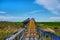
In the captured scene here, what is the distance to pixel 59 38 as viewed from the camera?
388 inches

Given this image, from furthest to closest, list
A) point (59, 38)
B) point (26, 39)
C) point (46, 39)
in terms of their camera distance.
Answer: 1. point (26, 39)
2. point (46, 39)
3. point (59, 38)

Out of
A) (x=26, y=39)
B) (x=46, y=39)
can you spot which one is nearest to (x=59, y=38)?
(x=46, y=39)

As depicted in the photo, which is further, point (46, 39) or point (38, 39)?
point (38, 39)

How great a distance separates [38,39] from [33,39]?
745 mm

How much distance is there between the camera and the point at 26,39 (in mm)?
18688

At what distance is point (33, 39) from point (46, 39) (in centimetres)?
314

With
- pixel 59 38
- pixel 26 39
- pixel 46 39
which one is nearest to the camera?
pixel 59 38

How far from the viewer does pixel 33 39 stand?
758 inches

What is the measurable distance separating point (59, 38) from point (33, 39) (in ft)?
31.1

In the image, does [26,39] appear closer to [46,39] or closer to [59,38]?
[46,39]

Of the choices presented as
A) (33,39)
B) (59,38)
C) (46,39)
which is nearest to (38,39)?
(33,39)

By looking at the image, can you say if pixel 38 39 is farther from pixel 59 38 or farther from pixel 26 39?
pixel 59 38

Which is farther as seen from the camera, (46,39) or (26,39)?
(26,39)

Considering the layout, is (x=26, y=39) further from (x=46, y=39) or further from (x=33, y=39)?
(x=46, y=39)
